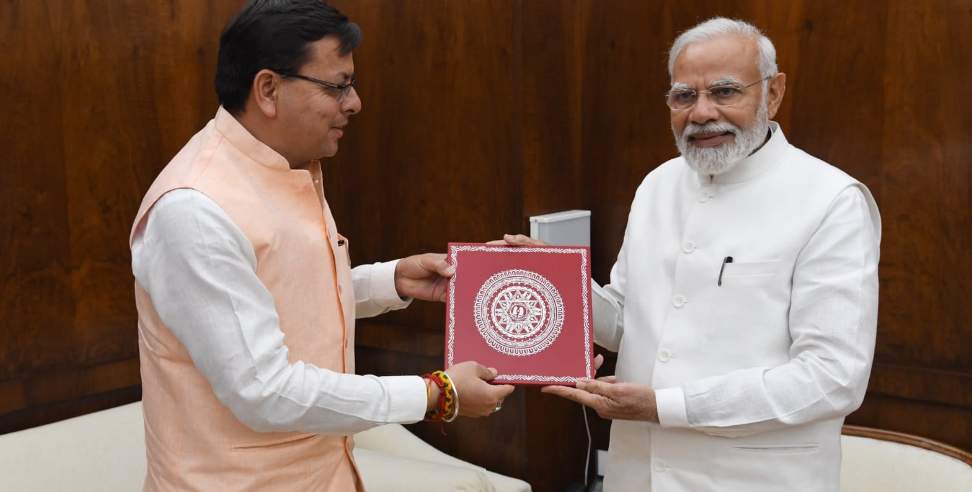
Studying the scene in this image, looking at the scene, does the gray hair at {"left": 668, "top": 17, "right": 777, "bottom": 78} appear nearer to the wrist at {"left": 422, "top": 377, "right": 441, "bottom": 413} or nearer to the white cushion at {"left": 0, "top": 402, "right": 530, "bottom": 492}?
the wrist at {"left": 422, "top": 377, "right": 441, "bottom": 413}

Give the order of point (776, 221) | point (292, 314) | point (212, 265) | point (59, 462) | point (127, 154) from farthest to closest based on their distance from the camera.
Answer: point (127, 154)
point (59, 462)
point (776, 221)
point (292, 314)
point (212, 265)

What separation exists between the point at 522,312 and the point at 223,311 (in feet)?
2.60

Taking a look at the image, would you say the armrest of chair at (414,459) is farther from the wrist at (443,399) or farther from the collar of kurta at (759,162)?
the collar of kurta at (759,162)

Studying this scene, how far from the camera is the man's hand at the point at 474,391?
6.40ft

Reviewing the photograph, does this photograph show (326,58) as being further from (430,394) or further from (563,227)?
(563,227)

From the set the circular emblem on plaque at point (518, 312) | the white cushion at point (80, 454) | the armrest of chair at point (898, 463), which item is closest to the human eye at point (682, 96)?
the circular emblem on plaque at point (518, 312)

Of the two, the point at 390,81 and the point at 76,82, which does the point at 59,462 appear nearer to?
the point at 76,82

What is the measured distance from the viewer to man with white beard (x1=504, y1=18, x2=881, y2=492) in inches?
74.2

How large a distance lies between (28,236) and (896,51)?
2.65 m

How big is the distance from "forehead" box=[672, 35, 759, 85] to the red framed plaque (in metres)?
0.48

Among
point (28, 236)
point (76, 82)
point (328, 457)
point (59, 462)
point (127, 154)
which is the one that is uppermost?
point (76, 82)

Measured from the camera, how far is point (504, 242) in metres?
2.25

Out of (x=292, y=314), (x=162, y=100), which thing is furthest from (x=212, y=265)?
(x=162, y=100)

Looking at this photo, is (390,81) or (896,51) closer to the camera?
(896,51)
